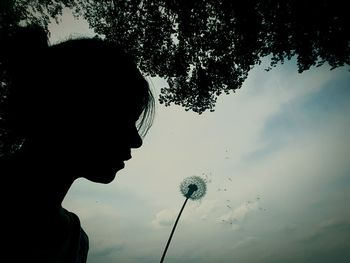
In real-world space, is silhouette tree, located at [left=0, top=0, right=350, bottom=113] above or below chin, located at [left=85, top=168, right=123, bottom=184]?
above

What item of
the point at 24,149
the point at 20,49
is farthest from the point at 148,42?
the point at 24,149

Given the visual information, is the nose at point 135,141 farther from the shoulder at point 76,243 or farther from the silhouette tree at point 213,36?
the silhouette tree at point 213,36

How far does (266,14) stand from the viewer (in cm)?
1121

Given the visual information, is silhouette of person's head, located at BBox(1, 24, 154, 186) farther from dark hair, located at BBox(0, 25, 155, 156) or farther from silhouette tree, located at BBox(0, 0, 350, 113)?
silhouette tree, located at BBox(0, 0, 350, 113)

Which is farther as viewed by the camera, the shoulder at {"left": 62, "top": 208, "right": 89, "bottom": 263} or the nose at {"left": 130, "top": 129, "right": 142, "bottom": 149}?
the nose at {"left": 130, "top": 129, "right": 142, "bottom": 149}

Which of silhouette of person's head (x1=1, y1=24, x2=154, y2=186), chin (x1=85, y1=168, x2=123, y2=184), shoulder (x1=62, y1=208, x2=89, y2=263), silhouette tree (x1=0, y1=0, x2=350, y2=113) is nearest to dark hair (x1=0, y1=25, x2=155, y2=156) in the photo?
silhouette of person's head (x1=1, y1=24, x2=154, y2=186)

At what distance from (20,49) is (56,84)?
19.9 inches

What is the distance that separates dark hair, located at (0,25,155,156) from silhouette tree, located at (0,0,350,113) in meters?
9.77

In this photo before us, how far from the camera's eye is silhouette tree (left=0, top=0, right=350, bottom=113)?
36.1 feet

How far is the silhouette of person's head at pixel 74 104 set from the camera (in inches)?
83.8

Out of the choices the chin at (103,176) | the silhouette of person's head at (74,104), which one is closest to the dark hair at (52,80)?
the silhouette of person's head at (74,104)

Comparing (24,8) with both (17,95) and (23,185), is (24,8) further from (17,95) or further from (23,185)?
(23,185)

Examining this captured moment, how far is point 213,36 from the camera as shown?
A: 11.8 m

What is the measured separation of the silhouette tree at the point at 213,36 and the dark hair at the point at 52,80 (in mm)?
9769
